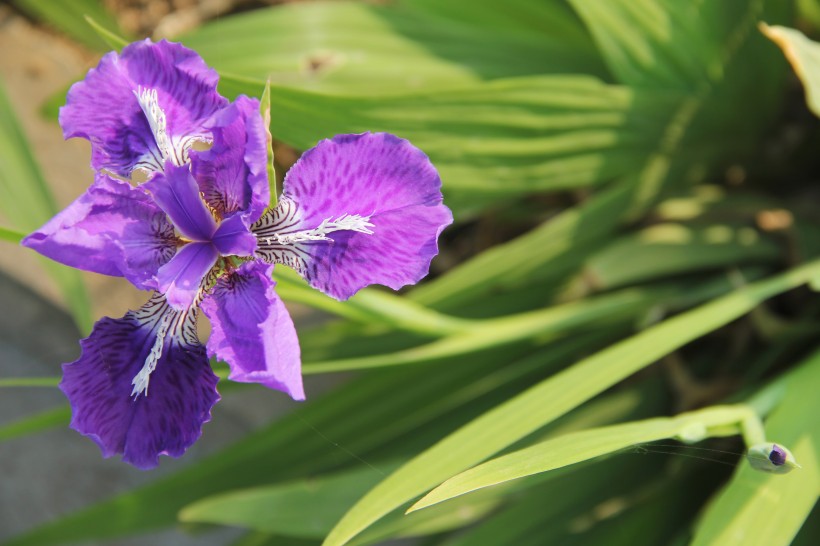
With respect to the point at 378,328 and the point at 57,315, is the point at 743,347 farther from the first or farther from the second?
the point at 57,315

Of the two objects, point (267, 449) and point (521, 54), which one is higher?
point (521, 54)

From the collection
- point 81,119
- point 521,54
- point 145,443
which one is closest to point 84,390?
point 145,443

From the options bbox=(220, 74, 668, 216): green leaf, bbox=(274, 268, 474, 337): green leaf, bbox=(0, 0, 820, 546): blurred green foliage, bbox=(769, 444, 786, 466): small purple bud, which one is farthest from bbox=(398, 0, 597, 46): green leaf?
bbox=(769, 444, 786, 466): small purple bud

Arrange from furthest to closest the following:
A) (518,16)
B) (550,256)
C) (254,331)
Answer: (518,16)
(550,256)
(254,331)

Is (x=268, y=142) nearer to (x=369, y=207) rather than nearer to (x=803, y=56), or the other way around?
(x=369, y=207)

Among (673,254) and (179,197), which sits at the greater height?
(179,197)

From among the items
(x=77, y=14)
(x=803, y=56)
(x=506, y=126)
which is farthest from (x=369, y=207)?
(x=77, y=14)

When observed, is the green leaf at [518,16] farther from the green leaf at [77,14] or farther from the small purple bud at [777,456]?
the small purple bud at [777,456]
